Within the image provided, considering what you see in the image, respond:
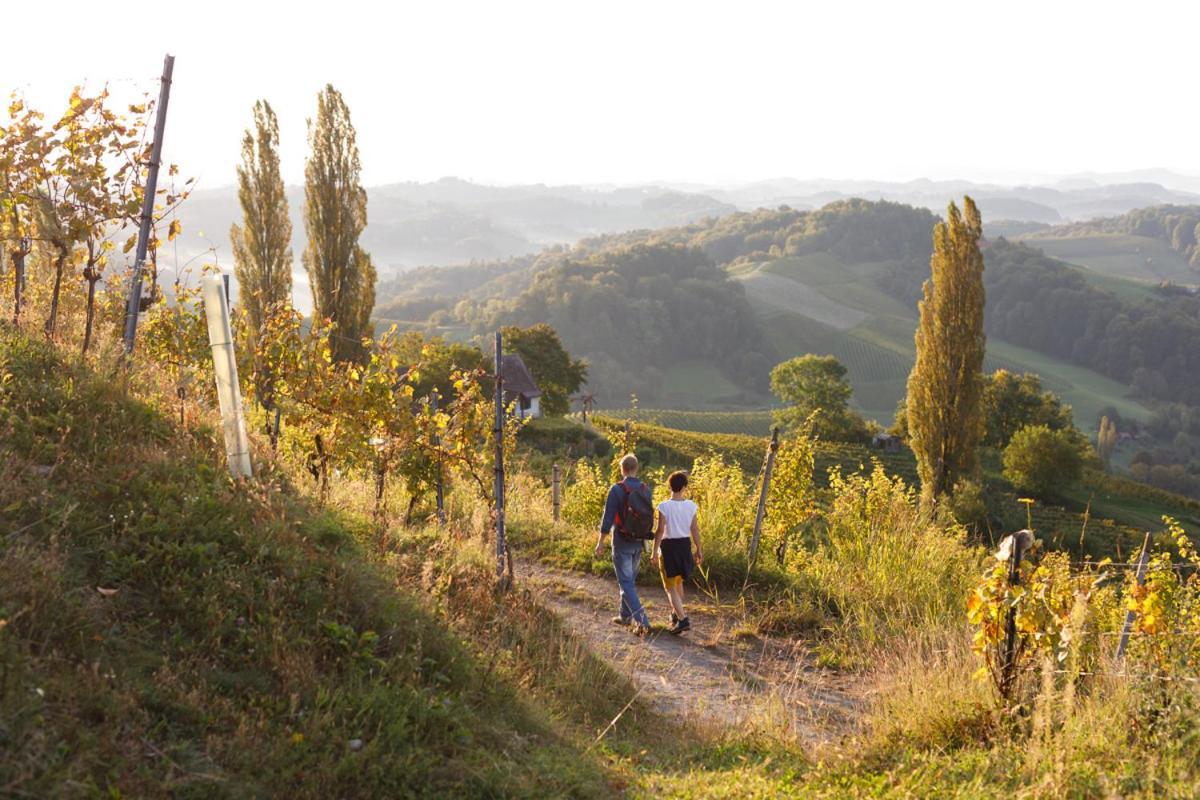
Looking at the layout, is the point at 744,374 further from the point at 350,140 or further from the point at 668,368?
the point at 350,140

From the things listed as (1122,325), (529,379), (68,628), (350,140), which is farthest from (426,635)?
(1122,325)

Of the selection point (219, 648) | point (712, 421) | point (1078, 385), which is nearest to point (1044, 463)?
point (219, 648)

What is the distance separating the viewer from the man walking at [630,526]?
8.08m

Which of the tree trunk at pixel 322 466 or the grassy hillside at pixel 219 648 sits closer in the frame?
the grassy hillside at pixel 219 648

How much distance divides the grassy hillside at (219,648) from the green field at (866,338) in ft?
375

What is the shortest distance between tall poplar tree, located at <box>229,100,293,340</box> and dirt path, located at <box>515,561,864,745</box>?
67.3ft

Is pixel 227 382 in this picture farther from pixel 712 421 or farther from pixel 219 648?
pixel 712 421

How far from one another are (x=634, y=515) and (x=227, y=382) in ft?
12.0

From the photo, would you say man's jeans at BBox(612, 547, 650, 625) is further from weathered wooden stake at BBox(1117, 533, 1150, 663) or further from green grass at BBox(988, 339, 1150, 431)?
green grass at BBox(988, 339, 1150, 431)

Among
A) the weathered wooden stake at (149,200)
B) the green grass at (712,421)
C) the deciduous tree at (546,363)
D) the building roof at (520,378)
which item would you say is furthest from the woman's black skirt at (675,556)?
the green grass at (712,421)

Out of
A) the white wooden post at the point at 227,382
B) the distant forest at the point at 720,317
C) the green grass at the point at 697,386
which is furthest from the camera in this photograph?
the distant forest at the point at 720,317

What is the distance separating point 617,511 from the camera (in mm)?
8148

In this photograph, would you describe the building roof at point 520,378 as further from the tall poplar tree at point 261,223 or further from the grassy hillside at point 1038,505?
the tall poplar tree at point 261,223

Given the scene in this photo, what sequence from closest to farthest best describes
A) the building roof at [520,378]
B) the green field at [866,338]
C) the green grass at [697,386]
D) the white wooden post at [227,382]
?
the white wooden post at [227,382], the building roof at [520,378], the green field at [866,338], the green grass at [697,386]
